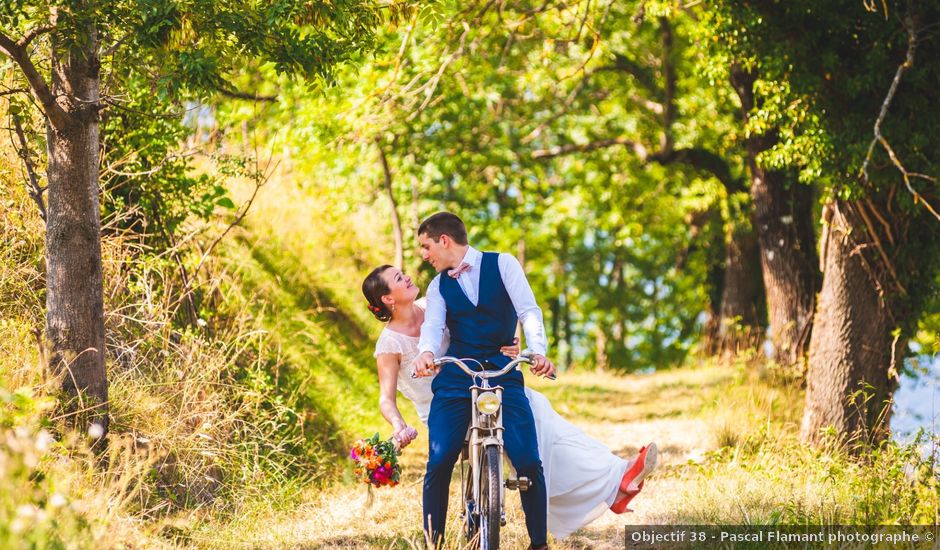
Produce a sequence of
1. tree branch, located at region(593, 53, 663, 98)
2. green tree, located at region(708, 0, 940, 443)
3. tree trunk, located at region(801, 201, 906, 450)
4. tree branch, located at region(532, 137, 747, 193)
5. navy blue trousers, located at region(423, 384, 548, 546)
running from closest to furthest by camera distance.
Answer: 1. navy blue trousers, located at region(423, 384, 548, 546)
2. green tree, located at region(708, 0, 940, 443)
3. tree trunk, located at region(801, 201, 906, 450)
4. tree branch, located at region(532, 137, 747, 193)
5. tree branch, located at region(593, 53, 663, 98)

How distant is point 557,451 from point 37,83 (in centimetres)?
345

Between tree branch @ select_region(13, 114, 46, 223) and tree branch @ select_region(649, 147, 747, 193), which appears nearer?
tree branch @ select_region(13, 114, 46, 223)

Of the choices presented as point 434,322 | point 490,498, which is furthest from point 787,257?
point 490,498

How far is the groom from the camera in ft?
15.6

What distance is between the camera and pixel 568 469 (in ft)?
17.3

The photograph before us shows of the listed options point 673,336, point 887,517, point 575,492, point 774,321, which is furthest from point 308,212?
point 673,336

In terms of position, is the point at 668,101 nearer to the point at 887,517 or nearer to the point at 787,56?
the point at 787,56

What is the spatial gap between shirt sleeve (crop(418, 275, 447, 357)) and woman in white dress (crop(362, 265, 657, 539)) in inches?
14.6

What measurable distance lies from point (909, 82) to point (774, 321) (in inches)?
156

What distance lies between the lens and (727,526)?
557 cm

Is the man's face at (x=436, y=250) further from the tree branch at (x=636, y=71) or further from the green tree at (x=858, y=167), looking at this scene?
the tree branch at (x=636, y=71)

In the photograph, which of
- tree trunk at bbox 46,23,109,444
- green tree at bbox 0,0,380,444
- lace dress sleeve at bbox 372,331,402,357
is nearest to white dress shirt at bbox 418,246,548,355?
lace dress sleeve at bbox 372,331,402,357

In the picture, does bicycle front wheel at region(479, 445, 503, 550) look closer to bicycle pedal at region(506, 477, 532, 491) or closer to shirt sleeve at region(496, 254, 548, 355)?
bicycle pedal at region(506, 477, 532, 491)

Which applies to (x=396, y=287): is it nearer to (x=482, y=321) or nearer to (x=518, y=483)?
(x=482, y=321)
